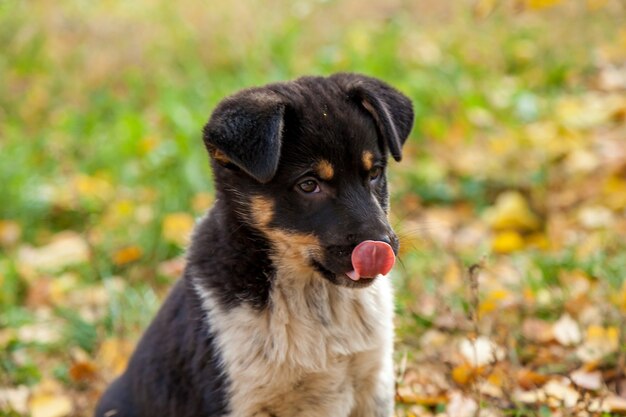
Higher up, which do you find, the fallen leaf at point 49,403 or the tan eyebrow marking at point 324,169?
the tan eyebrow marking at point 324,169

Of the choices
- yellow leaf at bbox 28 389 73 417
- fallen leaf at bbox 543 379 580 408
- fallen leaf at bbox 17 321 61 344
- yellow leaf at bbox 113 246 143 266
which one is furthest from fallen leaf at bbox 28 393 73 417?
fallen leaf at bbox 543 379 580 408

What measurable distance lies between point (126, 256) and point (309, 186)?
3.50 meters

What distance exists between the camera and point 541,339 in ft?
16.8

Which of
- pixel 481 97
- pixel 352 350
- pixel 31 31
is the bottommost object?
pixel 352 350

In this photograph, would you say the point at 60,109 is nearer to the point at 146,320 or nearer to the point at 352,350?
the point at 146,320

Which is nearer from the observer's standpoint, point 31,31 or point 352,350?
point 352,350

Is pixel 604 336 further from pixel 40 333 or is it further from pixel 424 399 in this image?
pixel 40 333

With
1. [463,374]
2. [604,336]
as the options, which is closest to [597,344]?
[604,336]

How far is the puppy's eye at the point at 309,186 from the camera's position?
3.80 meters

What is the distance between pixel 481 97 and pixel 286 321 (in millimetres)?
5370

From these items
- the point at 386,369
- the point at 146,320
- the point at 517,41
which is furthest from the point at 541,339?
the point at 517,41

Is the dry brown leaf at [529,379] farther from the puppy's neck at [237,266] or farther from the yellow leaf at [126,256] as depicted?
the yellow leaf at [126,256]

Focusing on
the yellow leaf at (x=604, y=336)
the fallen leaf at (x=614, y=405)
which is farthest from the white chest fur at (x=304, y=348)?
the yellow leaf at (x=604, y=336)

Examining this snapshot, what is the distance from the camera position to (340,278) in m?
3.74
